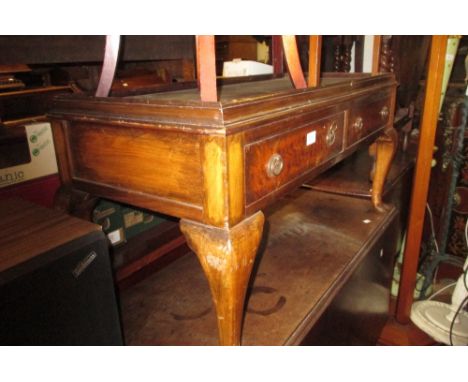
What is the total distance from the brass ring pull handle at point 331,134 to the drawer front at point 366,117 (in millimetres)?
97

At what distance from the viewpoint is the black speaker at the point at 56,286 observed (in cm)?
54

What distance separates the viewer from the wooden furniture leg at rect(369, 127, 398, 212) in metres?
1.38

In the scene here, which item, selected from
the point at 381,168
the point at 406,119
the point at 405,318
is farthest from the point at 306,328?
the point at 406,119

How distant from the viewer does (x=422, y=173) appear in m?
1.55

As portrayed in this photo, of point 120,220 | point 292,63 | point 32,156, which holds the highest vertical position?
point 292,63

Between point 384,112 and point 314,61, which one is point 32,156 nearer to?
point 314,61

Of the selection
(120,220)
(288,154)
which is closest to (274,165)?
(288,154)

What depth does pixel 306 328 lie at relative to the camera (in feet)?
3.00

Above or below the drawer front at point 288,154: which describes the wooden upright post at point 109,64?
above

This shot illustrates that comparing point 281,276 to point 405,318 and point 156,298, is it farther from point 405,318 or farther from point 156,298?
point 405,318

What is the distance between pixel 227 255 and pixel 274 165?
0.61 ft

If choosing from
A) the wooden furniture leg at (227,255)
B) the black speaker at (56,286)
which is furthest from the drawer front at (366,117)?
the black speaker at (56,286)

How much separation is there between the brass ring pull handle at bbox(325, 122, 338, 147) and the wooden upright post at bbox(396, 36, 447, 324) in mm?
737

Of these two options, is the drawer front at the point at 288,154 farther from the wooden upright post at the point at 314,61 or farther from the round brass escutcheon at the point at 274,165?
the wooden upright post at the point at 314,61
